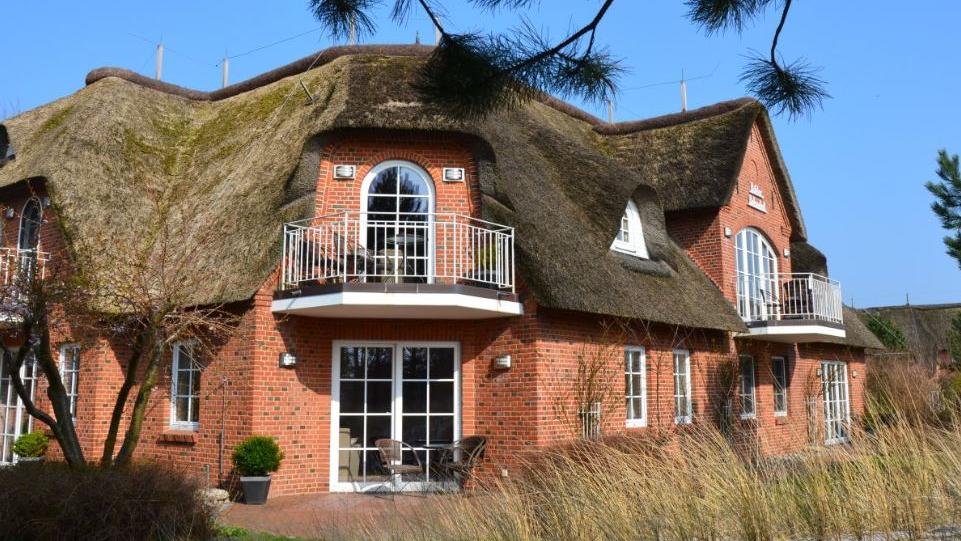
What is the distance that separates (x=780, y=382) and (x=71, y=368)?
14582mm

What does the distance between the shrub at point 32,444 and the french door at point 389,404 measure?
5.40 meters

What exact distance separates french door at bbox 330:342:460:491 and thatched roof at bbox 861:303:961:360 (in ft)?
98.4

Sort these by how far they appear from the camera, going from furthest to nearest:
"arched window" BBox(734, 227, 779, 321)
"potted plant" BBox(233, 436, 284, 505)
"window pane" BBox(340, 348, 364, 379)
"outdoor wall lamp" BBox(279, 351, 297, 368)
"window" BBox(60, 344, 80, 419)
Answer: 1. "arched window" BBox(734, 227, 779, 321)
2. "window" BBox(60, 344, 80, 419)
3. "window pane" BBox(340, 348, 364, 379)
4. "outdoor wall lamp" BBox(279, 351, 297, 368)
5. "potted plant" BBox(233, 436, 284, 505)

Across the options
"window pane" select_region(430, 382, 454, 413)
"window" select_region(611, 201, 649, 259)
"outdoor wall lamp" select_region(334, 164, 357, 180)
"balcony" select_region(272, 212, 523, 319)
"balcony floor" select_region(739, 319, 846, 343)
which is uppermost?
"outdoor wall lamp" select_region(334, 164, 357, 180)

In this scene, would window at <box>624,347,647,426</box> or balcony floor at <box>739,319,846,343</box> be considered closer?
window at <box>624,347,647,426</box>

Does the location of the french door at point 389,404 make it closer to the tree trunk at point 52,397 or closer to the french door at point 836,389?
the tree trunk at point 52,397

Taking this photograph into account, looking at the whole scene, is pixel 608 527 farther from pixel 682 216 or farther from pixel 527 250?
pixel 682 216

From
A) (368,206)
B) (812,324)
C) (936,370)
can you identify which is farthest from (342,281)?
(936,370)

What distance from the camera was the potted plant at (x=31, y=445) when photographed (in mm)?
13609

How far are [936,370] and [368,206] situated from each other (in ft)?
64.0

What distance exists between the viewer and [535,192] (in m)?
13.2

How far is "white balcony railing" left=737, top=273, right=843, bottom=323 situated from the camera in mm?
17356

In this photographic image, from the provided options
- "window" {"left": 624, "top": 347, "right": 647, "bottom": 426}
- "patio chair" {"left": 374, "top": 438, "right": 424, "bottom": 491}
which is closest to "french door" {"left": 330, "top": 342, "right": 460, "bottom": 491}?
"patio chair" {"left": 374, "top": 438, "right": 424, "bottom": 491}

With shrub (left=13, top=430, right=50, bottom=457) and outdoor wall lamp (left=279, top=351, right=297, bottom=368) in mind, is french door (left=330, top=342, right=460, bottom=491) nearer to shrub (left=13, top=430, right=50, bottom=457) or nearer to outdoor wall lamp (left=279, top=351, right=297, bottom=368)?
Result: outdoor wall lamp (left=279, top=351, right=297, bottom=368)
